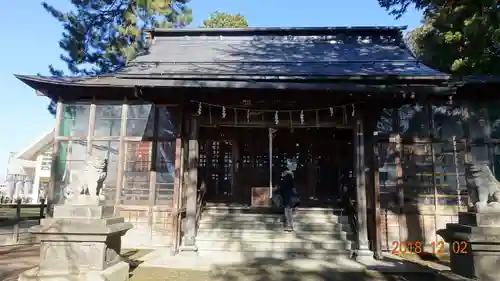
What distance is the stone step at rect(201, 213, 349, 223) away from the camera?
988cm

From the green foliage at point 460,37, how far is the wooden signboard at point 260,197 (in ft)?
24.9

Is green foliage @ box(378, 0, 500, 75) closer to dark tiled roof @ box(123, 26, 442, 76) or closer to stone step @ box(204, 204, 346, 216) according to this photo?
dark tiled roof @ box(123, 26, 442, 76)

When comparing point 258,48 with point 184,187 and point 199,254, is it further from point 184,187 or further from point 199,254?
point 199,254

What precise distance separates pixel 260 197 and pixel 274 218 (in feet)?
3.66

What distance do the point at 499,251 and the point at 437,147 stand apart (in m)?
5.04

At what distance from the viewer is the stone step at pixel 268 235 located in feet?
29.4

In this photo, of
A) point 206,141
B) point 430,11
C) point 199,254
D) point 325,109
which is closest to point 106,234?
point 199,254

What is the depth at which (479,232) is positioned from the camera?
17.7 ft

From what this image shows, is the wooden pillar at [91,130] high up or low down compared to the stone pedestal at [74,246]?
up

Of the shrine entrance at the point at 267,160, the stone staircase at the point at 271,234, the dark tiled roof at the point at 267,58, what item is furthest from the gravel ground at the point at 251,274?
the shrine entrance at the point at 267,160

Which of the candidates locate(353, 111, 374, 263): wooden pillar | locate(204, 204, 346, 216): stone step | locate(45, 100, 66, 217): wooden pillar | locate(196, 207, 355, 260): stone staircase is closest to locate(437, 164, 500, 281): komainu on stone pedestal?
locate(353, 111, 374, 263): wooden pillar

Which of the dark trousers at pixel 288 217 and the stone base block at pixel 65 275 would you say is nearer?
the stone base block at pixel 65 275

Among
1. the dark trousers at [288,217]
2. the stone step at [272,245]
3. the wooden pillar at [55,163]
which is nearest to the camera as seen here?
the stone step at [272,245]
